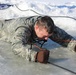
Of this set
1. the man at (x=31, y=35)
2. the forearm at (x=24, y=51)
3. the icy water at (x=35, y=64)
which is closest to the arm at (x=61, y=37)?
the man at (x=31, y=35)

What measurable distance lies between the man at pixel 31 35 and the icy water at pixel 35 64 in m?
0.08

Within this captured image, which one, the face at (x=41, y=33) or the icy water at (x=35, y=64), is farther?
the face at (x=41, y=33)

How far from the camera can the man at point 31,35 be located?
3.31m

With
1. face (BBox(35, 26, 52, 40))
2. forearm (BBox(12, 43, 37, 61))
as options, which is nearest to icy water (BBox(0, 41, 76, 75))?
forearm (BBox(12, 43, 37, 61))

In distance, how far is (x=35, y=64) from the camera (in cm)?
331

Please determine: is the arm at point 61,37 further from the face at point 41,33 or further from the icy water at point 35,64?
the face at point 41,33

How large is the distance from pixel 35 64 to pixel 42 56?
0.17 m

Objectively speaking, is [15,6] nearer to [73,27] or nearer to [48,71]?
[73,27]

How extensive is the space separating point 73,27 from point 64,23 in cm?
25

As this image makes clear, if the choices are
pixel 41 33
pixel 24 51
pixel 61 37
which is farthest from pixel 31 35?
pixel 61 37

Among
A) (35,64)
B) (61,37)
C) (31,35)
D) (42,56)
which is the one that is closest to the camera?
(42,56)

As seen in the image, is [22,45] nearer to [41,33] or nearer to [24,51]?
[24,51]

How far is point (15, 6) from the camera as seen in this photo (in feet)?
22.2

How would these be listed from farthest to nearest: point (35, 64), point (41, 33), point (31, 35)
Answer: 1. point (31, 35)
2. point (41, 33)
3. point (35, 64)
